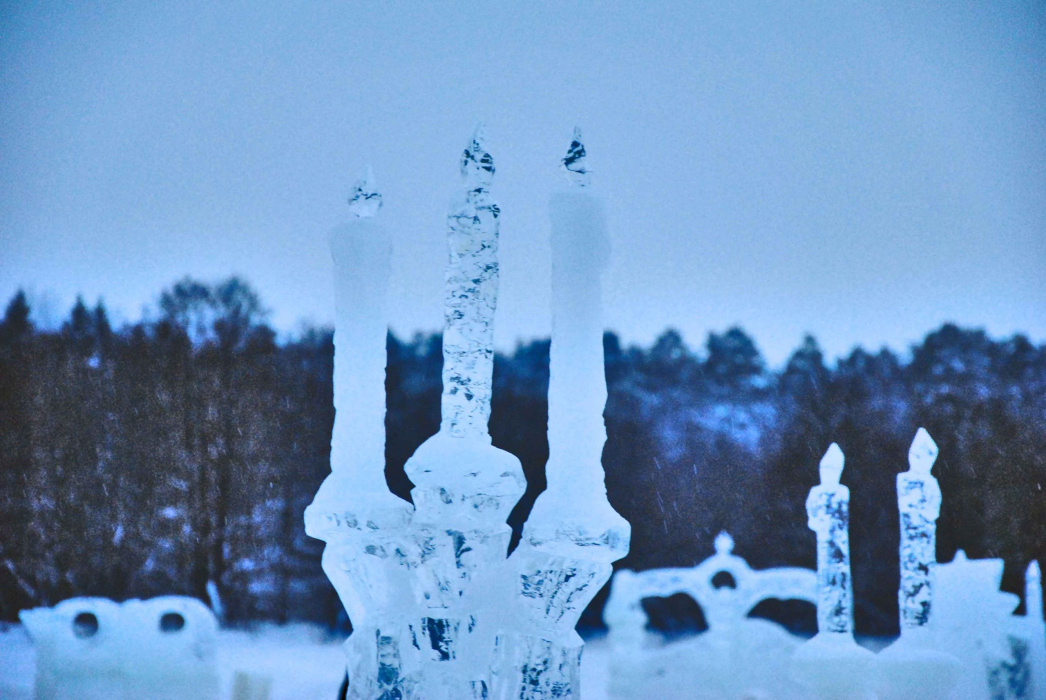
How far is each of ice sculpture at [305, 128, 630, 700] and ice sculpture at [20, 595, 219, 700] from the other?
11.7 feet

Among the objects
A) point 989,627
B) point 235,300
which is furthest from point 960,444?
point 235,300

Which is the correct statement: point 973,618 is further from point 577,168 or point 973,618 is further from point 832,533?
point 577,168

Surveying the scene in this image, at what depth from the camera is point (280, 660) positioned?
208 inches

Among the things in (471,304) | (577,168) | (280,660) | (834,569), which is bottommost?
(280,660)

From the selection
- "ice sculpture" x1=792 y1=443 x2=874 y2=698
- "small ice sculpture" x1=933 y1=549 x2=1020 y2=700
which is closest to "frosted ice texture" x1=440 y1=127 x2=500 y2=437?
"ice sculpture" x1=792 y1=443 x2=874 y2=698

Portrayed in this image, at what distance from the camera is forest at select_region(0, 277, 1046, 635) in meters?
5.35

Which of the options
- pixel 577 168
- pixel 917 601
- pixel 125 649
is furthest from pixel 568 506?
pixel 125 649

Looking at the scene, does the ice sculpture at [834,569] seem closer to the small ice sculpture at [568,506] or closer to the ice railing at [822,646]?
the ice railing at [822,646]

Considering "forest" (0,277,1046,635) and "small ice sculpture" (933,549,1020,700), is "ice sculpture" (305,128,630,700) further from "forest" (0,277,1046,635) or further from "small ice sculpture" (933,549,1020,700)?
"small ice sculpture" (933,549,1020,700)

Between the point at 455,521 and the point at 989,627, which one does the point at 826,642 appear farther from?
the point at 455,521

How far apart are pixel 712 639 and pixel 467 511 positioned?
3867 millimetres

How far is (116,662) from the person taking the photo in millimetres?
5137

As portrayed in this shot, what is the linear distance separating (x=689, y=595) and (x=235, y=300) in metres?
3.07

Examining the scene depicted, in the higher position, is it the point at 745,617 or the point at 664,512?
the point at 664,512
